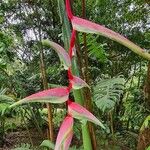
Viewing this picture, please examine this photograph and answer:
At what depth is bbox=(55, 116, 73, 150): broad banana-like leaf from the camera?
284 mm

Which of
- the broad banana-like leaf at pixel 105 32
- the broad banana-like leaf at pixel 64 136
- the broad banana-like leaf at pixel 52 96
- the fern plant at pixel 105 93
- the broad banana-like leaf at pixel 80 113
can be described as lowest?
the fern plant at pixel 105 93

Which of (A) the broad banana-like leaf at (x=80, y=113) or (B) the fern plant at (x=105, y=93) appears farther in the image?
(B) the fern plant at (x=105, y=93)

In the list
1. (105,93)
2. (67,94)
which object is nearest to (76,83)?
(67,94)

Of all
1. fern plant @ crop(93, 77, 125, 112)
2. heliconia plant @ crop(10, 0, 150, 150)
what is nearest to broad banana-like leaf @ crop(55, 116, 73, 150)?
heliconia plant @ crop(10, 0, 150, 150)

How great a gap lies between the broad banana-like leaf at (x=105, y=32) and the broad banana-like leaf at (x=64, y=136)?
2.6 inches

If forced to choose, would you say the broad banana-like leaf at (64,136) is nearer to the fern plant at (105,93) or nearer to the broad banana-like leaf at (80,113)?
the broad banana-like leaf at (80,113)

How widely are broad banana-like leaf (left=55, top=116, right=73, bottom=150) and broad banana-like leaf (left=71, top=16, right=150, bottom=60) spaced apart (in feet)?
0.22

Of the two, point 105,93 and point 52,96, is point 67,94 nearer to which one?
point 52,96

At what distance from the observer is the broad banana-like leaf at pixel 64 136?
11.2 inches

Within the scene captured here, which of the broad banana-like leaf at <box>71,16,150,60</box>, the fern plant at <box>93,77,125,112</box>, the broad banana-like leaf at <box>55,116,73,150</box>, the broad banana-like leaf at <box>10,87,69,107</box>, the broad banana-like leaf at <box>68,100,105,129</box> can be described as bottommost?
the fern plant at <box>93,77,125,112</box>

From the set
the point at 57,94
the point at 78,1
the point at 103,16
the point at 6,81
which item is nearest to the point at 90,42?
the point at 6,81

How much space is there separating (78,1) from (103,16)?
0.44 m

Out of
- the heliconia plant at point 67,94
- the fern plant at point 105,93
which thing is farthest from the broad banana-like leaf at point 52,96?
the fern plant at point 105,93

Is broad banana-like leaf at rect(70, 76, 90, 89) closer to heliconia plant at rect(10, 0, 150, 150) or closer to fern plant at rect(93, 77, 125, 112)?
heliconia plant at rect(10, 0, 150, 150)
